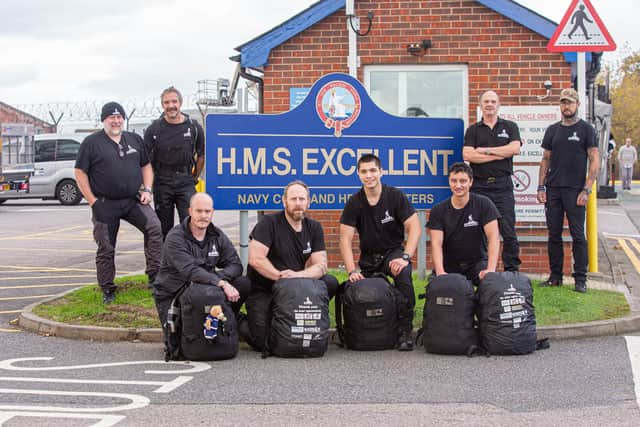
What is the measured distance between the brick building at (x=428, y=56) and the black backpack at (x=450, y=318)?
13.2 ft

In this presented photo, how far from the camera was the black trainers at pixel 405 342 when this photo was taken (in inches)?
282

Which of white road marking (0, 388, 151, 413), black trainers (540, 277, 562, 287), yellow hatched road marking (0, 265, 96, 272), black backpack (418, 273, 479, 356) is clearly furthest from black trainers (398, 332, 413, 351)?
yellow hatched road marking (0, 265, 96, 272)

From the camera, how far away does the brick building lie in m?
10.8

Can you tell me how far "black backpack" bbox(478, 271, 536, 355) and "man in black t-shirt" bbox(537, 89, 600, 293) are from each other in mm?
2348

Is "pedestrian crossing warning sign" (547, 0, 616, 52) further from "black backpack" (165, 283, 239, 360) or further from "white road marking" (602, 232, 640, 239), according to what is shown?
"white road marking" (602, 232, 640, 239)

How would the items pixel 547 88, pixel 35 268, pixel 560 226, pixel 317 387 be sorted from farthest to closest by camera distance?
pixel 35 268 < pixel 547 88 < pixel 560 226 < pixel 317 387

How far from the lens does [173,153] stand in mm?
9000

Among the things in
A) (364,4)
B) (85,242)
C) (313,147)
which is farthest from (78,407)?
(85,242)

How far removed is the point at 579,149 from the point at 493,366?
3.42 metres

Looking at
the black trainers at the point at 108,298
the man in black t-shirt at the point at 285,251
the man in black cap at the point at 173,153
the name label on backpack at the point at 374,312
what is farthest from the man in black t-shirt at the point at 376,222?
the black trainers at the point at 108,298

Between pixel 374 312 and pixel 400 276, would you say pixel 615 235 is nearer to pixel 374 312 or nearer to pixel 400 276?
pixel 400 276

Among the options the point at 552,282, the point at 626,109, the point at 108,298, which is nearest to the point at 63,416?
the point at 108,298

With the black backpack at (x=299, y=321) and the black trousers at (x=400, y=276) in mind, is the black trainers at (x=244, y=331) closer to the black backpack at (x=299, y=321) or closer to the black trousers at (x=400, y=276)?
the black backpack at (x=299, y=321)

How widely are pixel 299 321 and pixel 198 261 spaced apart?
3.15 feet
